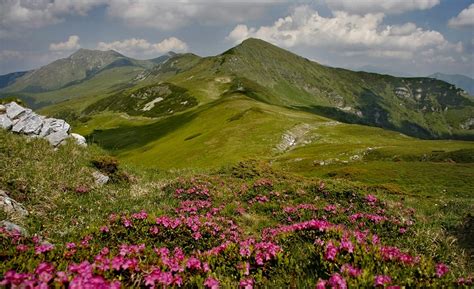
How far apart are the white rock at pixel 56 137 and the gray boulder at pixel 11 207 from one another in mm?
11728

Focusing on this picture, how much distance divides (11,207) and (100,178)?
8.29 m

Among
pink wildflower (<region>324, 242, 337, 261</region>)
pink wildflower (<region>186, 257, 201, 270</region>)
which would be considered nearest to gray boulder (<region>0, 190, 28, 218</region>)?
pink wildflower (<region>186, 257, 201, 270</region>)

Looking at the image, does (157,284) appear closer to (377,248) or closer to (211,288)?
(211,288)

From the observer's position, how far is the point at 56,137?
25391 mm

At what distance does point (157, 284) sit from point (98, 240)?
5.16m

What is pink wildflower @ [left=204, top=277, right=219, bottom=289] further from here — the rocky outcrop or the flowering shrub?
the rocky outcrop

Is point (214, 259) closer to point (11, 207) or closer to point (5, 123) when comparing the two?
point (11, 207)

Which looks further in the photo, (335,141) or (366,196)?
(335,141)

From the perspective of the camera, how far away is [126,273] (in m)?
7.21

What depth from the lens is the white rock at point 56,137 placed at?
24619 mm

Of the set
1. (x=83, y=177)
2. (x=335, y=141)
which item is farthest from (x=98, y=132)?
(x=83, y=177)

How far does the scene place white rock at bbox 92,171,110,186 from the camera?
20950 mm

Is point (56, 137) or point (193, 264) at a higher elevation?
point (56, 137)

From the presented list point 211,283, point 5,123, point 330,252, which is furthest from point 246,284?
point 5,123
